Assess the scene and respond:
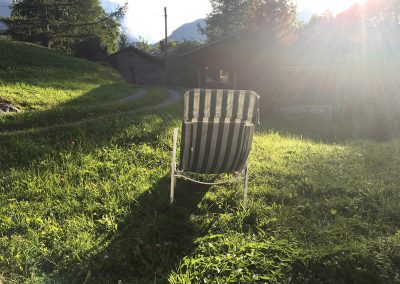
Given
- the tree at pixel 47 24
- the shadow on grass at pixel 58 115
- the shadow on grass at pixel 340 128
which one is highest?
the tree at pixel 47 24

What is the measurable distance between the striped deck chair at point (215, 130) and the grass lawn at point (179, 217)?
562mm

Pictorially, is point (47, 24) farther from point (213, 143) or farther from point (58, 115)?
point (213, 143)

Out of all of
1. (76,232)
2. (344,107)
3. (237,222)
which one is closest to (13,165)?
(76,232)

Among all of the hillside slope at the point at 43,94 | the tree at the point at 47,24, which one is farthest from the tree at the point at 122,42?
the hillside slope at the point at 43,94

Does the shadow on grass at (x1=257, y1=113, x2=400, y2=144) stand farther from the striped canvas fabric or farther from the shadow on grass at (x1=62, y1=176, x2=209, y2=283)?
the shadow on grass at (x1=62, y1=176, x2=209, y2=283)

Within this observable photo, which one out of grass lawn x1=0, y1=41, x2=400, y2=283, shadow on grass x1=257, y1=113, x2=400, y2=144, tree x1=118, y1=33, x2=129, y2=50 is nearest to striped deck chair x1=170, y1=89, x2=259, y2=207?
grass lawn x1=0, y1=41, x2=400, y2=283

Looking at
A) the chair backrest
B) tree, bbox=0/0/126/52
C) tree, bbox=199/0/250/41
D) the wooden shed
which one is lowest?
the chair backrest

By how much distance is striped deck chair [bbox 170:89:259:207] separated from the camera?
427 cm

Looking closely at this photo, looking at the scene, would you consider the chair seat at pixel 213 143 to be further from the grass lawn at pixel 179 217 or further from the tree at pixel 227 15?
the tree at pixel 227 15

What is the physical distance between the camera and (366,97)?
15.1 meters

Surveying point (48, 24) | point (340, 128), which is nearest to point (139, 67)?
point (48, 24)

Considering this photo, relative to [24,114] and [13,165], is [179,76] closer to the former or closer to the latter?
[24,114]

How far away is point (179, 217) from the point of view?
404cm

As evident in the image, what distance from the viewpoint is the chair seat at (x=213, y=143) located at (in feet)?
14.0
